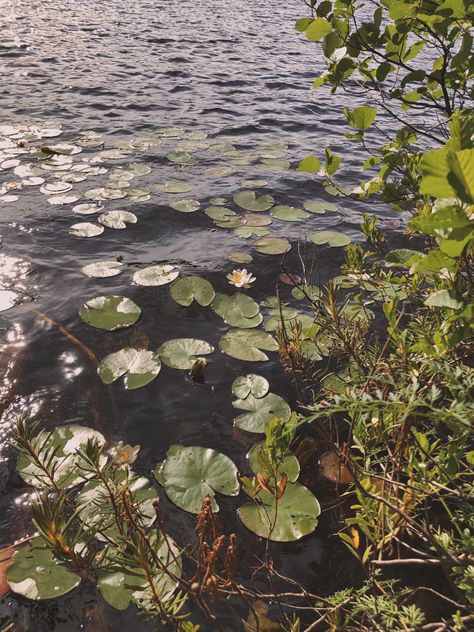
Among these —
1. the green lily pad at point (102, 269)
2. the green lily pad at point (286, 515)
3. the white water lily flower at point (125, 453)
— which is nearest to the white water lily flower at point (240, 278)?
the green lily pad at point (102, 269)

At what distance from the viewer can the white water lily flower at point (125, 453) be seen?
1.67m

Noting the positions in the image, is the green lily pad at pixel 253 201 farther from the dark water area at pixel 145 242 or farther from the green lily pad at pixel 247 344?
the green lily pad at pixel 247 344

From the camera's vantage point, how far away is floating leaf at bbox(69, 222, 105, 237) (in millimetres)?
3055

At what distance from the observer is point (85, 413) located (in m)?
1.88

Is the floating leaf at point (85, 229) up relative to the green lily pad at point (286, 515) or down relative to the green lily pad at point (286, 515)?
up

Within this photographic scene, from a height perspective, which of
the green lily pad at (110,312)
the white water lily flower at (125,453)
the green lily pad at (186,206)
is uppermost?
the green lily pad at (186,206)

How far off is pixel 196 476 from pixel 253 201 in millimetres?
2508

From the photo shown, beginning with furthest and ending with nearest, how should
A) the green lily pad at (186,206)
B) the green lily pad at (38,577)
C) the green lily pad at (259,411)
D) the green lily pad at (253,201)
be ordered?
the green lily pad at (253,201), the green lily pad at (186,206), the green lily pad at (259,411), the green lily pad at (38,577)

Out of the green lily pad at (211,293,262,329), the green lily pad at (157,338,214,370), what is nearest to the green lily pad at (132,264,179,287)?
the green lily pad at (211,293,262,329)

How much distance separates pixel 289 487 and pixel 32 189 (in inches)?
121

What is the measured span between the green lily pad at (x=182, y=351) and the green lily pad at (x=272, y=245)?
39.2 inches

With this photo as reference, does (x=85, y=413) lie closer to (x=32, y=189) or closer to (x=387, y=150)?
(x=387, y=150)

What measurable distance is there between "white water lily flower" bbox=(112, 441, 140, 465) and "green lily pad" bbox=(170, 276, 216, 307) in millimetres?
953

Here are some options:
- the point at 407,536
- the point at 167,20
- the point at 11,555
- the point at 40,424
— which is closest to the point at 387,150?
the point at 407,536
